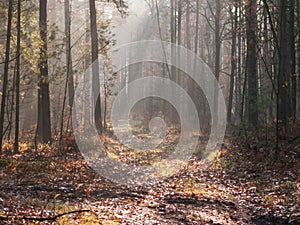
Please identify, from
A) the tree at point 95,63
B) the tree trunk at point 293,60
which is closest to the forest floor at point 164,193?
the tree trunk at point 293,60

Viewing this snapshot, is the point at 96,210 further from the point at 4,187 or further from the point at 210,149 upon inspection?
the point at 210,149

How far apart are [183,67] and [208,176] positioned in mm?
31266

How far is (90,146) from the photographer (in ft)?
58.5

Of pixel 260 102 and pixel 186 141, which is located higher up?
pixel 260 102

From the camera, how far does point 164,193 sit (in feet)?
32.6

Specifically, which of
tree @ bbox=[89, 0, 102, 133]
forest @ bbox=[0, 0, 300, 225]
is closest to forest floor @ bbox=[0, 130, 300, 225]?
forest @ bbox=[0, 0, 300, 225]

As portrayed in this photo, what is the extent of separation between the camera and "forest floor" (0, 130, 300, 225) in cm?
714

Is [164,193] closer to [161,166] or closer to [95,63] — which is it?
[161,166]

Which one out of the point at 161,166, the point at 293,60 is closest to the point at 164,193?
the point at 161,166

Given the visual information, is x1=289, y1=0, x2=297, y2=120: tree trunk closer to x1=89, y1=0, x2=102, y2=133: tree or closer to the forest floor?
the forest floor

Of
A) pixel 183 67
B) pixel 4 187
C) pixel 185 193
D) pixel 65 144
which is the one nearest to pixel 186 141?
pixel 65 144

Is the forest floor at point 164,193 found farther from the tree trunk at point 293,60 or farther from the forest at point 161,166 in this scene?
the tree trunk at point 293,60

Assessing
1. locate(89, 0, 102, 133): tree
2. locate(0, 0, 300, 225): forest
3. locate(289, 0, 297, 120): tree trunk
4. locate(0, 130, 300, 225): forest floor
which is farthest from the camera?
locate(89, 0, 102, 133): tree

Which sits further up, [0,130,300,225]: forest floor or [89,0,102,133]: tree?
[89,0,102,133]: tree
